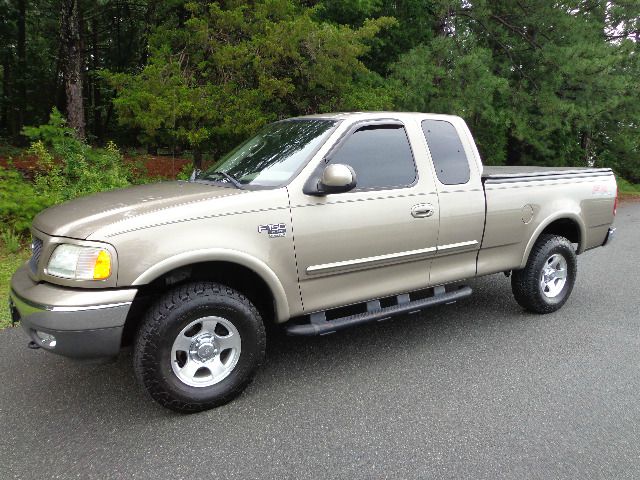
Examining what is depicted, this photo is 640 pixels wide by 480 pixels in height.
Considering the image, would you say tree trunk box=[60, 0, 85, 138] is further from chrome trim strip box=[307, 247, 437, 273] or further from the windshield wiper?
chrome trim strip box=[307, 247, 437, 273]

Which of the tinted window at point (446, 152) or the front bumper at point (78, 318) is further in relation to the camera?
the tinted window at point (446, 152)

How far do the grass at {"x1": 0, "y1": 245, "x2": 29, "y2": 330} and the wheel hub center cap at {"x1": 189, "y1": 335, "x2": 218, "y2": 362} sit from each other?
8.08 feet

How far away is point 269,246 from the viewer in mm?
3209

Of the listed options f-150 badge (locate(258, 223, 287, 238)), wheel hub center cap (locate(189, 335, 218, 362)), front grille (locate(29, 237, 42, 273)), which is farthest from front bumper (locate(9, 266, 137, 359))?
f-150 badge (locate(258, 223, 287, 238))

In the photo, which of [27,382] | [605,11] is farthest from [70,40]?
[605,11]

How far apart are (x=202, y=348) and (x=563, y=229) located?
158 inches

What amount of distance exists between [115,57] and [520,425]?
28.1m

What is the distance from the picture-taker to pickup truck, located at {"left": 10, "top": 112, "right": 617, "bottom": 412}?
2807 millimetres

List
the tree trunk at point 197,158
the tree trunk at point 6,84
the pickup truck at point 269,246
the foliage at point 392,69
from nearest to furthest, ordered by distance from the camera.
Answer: the pickup truck at point 269,246 < the foliage at point 392,69 < the tree trunk at point 197,158 < the tree trunk at point 6,84

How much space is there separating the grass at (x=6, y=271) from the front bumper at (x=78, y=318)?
2145 millimetres

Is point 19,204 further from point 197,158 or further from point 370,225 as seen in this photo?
point 370,225

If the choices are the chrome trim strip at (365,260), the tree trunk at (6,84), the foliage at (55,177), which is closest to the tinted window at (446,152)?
the chrome trim strip at (365,260)

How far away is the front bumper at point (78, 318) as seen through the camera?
2691mm

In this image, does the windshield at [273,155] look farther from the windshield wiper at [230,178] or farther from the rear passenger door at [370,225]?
the rear passenger door at [370,225]
